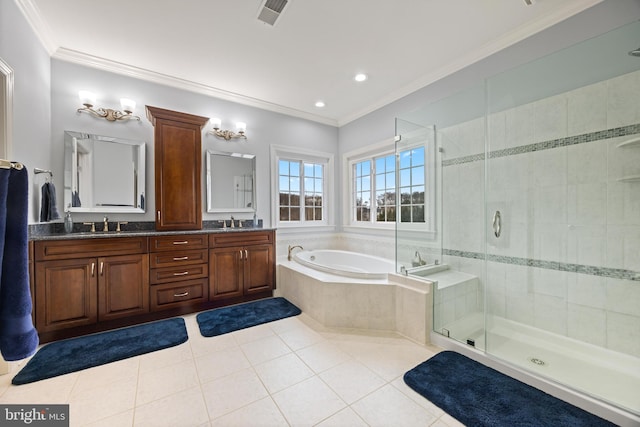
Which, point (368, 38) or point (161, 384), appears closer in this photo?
point (161, 384)

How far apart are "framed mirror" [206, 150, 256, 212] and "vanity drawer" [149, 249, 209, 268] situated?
718 mm

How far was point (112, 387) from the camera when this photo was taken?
1.64 meters

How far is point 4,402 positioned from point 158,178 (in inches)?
79.8

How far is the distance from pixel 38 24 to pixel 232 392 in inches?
130

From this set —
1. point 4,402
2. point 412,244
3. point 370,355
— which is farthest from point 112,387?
point 412,244

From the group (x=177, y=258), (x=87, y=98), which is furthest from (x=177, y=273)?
(x=87, y=98)

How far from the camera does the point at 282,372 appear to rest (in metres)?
1.79

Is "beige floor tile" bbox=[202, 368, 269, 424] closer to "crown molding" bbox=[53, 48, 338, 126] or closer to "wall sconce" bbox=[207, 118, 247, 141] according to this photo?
"wall sconce" bbox=[207, 118, 247, 141]

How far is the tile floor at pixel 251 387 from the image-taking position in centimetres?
139

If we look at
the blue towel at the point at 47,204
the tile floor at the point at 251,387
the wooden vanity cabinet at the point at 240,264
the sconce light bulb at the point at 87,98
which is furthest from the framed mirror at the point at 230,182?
the tile floor at the point at 251,387

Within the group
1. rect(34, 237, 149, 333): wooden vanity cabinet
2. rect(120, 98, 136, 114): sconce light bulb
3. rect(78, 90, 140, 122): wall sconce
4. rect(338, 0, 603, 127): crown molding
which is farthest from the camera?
rect(120, 98, 136, 114): sconce light bulb

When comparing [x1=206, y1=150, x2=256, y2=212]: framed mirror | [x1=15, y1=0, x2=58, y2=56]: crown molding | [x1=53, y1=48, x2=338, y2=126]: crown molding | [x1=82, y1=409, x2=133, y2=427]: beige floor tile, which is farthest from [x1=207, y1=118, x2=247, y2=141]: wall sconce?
[x1=82, y1=409, x2=133, y2=427]: beige floor tile

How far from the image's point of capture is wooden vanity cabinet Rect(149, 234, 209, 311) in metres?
2.56

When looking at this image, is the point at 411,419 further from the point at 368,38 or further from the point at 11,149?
the point at 11,149
